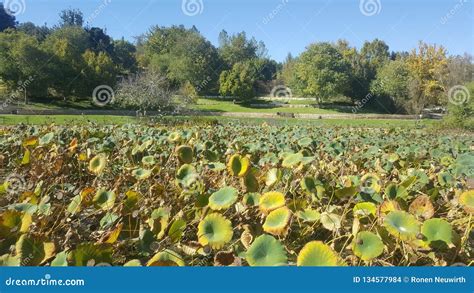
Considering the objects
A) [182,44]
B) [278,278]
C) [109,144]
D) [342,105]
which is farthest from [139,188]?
[182,44]

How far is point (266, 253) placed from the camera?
122cm

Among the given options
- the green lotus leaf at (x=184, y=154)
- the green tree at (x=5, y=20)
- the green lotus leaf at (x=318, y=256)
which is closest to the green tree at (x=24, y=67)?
the green tree at (x=5, y=20)

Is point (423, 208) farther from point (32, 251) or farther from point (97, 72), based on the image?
point (97, 72)

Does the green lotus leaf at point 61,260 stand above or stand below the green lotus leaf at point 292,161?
below

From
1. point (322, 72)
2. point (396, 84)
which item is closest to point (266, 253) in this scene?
point (396, 84)

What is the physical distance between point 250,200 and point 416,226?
24.8 inches

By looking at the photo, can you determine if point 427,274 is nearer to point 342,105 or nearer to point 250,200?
point 250,200

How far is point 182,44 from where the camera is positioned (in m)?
59.9

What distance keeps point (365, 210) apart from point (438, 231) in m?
0.29

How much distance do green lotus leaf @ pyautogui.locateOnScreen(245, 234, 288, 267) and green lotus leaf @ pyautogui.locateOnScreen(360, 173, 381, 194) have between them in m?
0.70

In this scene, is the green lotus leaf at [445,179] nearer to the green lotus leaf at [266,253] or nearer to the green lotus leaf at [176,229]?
the green lotus leaf at [266,253]

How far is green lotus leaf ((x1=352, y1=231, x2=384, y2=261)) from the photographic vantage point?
1230 mm

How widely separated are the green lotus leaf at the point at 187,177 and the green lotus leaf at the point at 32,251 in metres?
0.75

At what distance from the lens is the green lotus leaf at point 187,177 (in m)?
1.89
